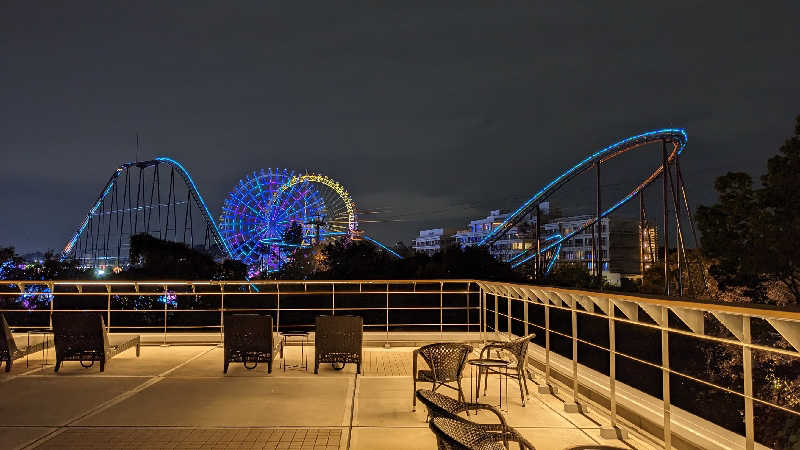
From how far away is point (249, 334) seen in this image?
645 centimetres

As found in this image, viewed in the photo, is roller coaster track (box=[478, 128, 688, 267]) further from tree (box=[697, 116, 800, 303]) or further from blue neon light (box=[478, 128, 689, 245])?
tree (box=[697, 116, 800, 303])

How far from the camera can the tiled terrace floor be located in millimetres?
3951

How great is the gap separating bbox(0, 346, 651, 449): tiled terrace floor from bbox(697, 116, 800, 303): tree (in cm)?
1977

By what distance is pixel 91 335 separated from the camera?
644cm

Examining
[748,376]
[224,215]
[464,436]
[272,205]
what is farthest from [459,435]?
[224,215]

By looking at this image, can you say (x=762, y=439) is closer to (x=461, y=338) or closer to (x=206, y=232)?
(x=461, y=338)

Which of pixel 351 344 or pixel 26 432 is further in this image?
pixel 351 344

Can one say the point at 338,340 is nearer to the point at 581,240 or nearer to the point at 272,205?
the point at 272,205

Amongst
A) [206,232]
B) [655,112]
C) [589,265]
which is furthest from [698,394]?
[655,112]

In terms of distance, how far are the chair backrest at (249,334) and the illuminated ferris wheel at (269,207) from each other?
25.3 meters

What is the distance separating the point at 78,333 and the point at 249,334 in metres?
1.78

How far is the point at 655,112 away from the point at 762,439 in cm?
15069

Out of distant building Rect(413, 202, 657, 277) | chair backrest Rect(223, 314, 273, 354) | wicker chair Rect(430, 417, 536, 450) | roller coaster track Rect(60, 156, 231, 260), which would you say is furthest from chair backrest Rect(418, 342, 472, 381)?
distant building Rect(413, 202, 657, 277)

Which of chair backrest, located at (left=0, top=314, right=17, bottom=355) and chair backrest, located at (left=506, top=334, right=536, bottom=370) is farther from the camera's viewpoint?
chair backrest, located at (left=0, top=314, right=17, bottom=355)
